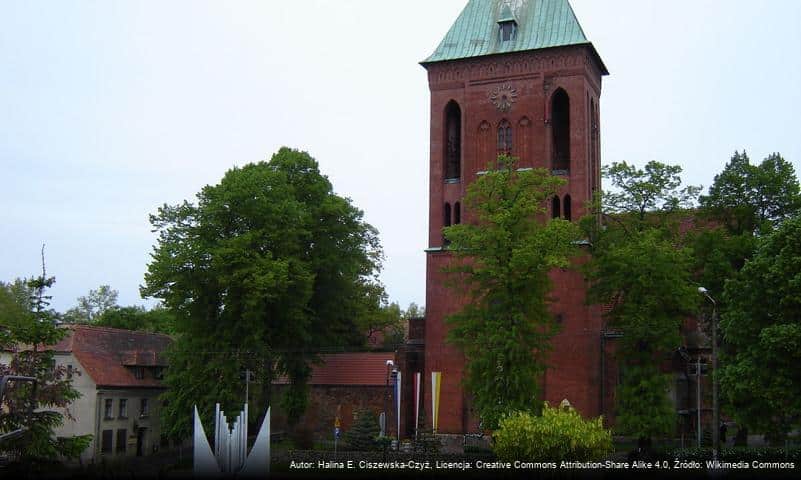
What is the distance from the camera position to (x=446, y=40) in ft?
175

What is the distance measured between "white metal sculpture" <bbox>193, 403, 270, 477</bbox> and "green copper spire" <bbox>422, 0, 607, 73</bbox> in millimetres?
25829

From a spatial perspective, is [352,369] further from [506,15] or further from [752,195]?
[752,195]

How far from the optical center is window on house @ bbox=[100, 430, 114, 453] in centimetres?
5118

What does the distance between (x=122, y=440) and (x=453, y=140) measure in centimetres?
2519

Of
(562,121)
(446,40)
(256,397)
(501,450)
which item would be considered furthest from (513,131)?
(501,450)

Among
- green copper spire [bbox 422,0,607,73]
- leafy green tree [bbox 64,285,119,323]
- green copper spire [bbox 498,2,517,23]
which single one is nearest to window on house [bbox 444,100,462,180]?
green copper spire [bbox 422,0,607,73]

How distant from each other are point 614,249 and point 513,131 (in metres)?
12.0

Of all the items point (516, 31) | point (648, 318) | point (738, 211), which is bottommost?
point (648, 318)

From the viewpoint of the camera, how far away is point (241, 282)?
1809 inches

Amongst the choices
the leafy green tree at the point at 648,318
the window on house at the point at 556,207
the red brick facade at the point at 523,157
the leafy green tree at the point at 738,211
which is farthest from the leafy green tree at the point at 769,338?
the window on house at the point at 556,207

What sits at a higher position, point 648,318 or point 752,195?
point 752,195

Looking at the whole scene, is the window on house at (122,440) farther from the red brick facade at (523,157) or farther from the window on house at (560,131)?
the window on house at (560,131)

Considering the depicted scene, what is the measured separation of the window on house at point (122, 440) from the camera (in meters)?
52.7

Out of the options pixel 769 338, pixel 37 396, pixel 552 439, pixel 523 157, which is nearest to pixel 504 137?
pixel 523 157
